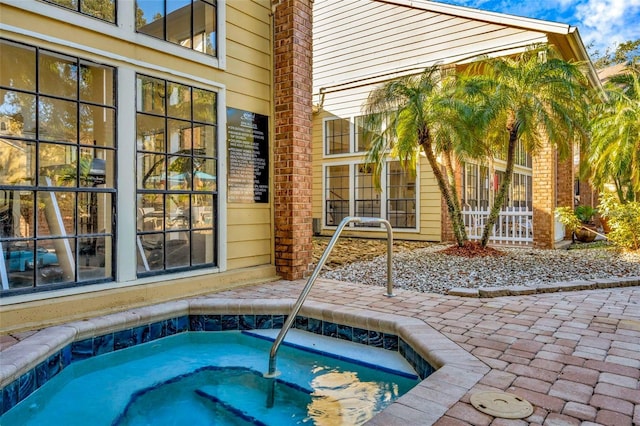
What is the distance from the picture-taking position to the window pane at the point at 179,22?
4.21 meters

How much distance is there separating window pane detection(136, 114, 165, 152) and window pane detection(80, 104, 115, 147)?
0.26m

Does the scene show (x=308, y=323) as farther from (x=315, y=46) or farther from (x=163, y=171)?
(x=315, y=46)

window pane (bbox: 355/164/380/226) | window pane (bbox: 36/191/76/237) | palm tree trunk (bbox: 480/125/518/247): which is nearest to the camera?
window pane (bbox: 36/191/76/237)

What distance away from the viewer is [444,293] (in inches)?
179

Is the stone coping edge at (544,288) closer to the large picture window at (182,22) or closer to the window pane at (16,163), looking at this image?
the large picture window at (182,22)

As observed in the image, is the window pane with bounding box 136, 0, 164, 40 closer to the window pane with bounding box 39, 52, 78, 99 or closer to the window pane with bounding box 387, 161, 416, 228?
the window pane with bounding box 39, 52, 78, 99

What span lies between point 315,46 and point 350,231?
18.2 feet

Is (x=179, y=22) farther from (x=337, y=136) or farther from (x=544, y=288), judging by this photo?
(x=337, y=136)

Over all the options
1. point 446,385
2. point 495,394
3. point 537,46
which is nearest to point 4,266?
point 446,385

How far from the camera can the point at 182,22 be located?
432 centimetres

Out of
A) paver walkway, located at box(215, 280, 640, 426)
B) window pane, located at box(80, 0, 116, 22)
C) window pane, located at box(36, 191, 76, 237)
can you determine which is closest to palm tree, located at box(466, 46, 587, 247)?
paver walkway, located at box(215, 280, 640, 426)

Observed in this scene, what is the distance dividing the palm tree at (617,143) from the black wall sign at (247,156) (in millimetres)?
5807

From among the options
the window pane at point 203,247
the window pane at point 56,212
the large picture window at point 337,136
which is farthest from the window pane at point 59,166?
the large picture window at point 337,136

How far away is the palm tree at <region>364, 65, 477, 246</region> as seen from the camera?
21.3ft
